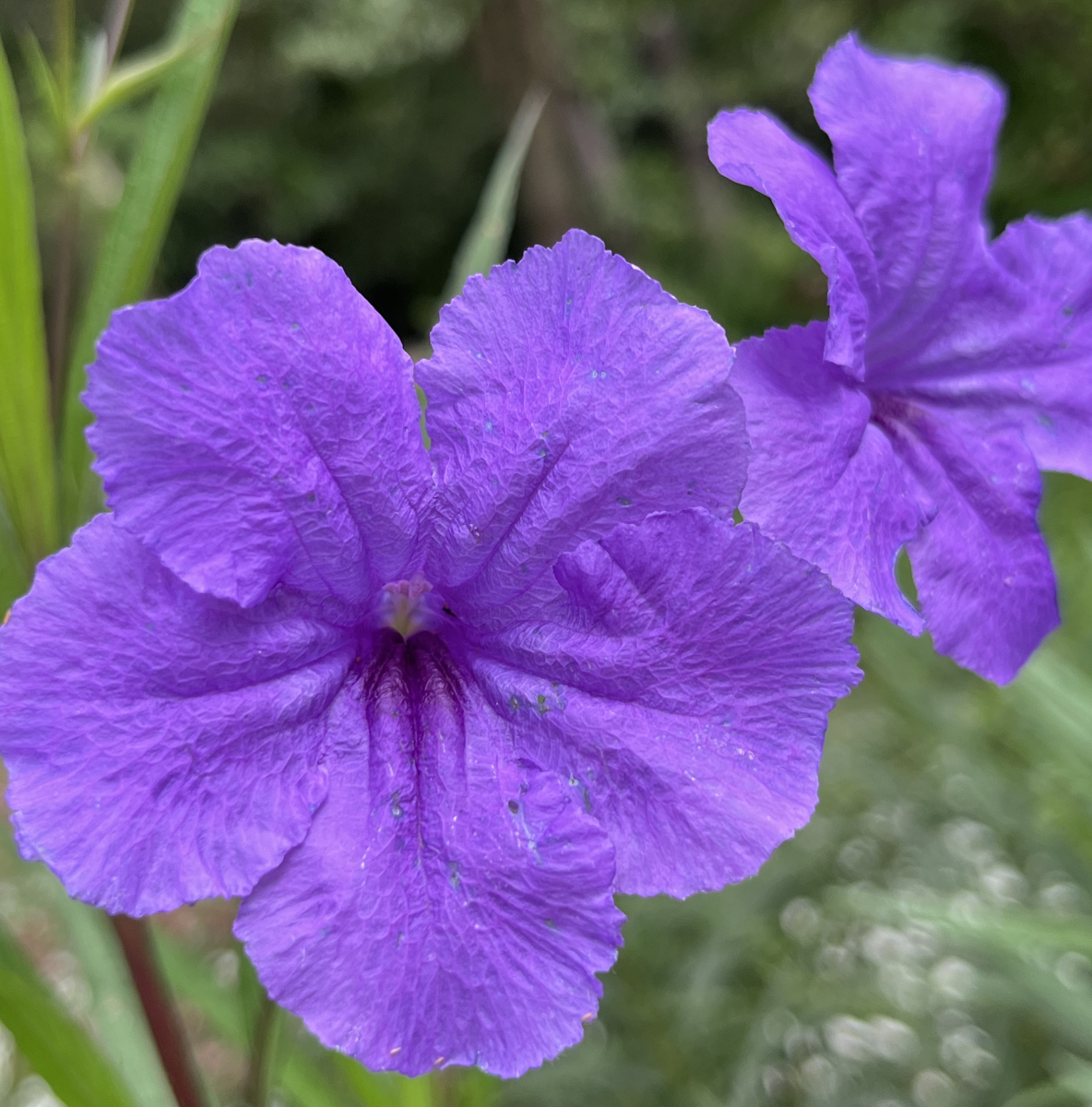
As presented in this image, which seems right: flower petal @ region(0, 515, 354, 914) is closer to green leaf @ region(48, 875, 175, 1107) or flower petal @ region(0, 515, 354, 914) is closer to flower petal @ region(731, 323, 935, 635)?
flower petal @ region(731, 323, 935, 635)

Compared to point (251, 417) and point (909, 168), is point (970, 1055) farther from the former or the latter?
point (251, 417)

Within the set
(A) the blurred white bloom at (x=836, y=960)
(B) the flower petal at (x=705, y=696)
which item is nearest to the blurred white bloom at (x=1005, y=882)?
(A) the blurred white bloom at (x=836, y=960)

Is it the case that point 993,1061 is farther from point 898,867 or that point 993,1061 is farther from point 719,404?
point 719,404

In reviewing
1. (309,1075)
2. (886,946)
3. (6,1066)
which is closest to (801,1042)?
(886,946)

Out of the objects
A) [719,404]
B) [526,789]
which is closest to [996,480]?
[719,404]

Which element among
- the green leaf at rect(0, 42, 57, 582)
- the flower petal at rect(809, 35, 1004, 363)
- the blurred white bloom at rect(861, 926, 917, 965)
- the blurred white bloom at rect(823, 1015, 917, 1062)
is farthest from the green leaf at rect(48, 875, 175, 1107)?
the blurred white bloom at rect(861, 926, 917, 965)

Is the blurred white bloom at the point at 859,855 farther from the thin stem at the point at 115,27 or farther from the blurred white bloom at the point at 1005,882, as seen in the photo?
the thin stem at the point at 115,27
